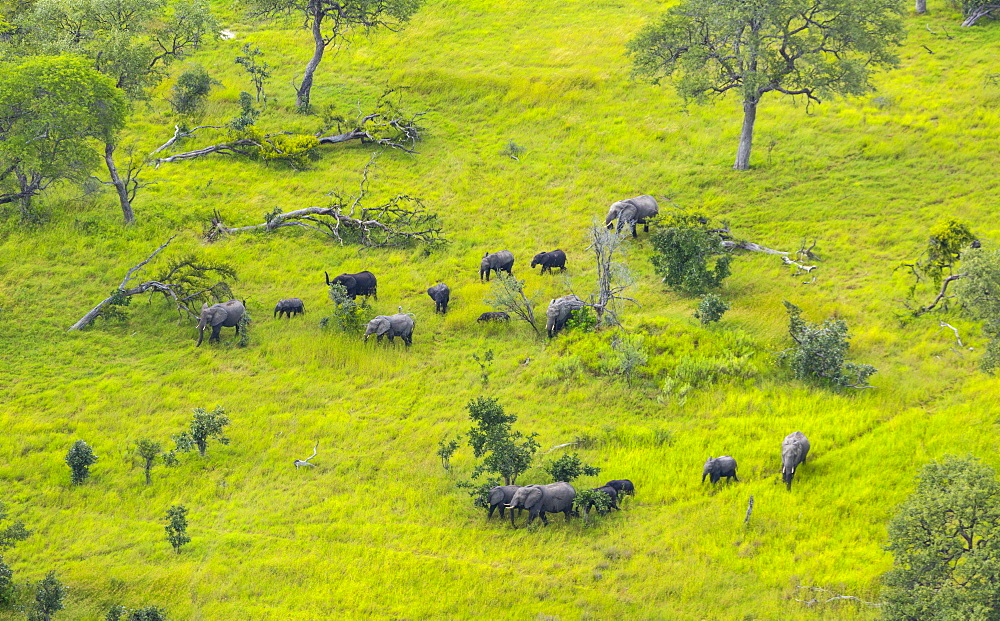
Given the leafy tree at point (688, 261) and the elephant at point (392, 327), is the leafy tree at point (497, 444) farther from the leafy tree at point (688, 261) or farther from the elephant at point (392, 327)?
the leafy tree at point (688, 261)

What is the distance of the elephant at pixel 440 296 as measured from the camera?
103 feet

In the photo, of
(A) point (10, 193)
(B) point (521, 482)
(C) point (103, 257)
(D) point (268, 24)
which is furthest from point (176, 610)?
(D) point (268, 24)

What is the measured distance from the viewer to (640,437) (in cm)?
2362

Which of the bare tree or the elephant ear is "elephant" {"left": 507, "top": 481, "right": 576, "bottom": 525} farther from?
the bare tree

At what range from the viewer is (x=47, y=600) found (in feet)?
56.6

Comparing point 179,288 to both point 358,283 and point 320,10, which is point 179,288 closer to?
point 358,283

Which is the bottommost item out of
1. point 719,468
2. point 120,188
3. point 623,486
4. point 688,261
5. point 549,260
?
point 623,486

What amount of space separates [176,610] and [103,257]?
21.4 metres

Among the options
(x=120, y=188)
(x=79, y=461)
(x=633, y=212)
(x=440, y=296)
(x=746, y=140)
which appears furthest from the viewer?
(x=746, y=140)

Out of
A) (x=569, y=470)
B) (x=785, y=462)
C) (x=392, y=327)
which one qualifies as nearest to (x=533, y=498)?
(x=569, y=470)

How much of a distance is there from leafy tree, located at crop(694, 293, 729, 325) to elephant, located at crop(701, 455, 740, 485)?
25.2 ft

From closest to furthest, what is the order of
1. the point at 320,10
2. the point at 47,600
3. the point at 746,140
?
the point at 47,600
the point at 746,140
the point at 320,10

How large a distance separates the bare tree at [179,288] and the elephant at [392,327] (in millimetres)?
6135

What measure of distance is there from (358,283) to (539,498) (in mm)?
14275
